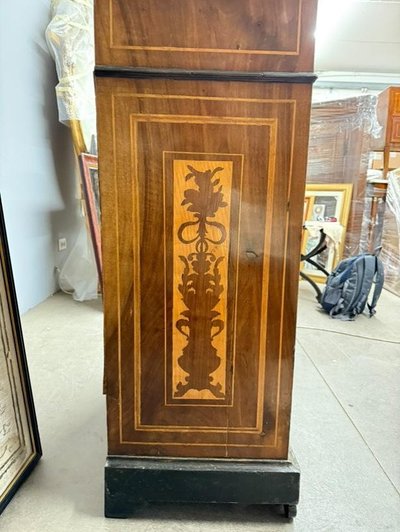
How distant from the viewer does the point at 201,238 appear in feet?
3.00

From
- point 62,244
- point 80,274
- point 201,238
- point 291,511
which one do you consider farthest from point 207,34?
point 62,244

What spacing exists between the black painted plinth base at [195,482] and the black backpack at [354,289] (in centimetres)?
192

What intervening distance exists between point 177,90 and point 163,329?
54 cm

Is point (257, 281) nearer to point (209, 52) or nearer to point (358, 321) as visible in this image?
point (209, 52)

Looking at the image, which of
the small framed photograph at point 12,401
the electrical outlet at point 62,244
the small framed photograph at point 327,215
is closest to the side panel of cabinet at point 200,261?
the small framed photograph at point 12,401

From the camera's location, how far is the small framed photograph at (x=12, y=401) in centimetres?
108

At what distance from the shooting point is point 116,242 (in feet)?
2.97

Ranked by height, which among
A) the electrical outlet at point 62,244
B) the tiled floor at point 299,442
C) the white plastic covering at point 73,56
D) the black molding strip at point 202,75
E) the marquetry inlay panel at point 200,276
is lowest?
the tiled floor at point 299,442

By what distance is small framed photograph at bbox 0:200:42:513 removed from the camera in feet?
3.53

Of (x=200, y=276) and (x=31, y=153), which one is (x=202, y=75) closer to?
(x=200, y=276)

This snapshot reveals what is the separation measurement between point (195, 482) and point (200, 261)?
553mm

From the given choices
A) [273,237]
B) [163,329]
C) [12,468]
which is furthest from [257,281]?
[12,468]

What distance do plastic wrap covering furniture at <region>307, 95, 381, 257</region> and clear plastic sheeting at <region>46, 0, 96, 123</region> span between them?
2227 millimetres

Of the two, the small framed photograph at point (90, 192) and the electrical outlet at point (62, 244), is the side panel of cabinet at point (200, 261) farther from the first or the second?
the electrical outlet at point (62, 244)
